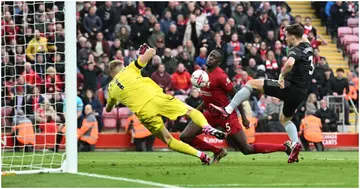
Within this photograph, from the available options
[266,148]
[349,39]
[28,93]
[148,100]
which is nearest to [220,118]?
[266,148]

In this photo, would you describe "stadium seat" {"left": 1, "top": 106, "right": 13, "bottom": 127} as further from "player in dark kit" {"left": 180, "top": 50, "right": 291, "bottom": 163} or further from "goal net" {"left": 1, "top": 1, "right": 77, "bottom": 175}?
"player in dark kit" {"left": 180, "top": 50, "right": 291, "bottom": 163}

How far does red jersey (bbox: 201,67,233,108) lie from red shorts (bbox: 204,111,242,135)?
0.67 ft

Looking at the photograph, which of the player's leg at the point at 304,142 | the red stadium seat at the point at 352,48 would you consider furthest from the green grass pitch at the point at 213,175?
the red stadium seat at the point at 352,48

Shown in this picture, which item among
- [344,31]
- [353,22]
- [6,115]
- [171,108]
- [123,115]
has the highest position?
[353,22]

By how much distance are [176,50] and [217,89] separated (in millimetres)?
10951

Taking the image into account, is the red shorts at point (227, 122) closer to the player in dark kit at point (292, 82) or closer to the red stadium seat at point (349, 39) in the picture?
the player in dark kit at point (292, 82)

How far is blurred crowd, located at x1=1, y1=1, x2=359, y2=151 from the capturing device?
75.4 feet

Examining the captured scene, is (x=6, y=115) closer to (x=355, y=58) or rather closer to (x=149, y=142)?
(x=149, y=142)

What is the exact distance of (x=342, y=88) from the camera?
25.5 m

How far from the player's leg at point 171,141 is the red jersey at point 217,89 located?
1.48m

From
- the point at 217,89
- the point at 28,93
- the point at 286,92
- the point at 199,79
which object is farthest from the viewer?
the point at 28,93

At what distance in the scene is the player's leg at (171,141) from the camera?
530 inches

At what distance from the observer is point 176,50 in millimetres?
25953

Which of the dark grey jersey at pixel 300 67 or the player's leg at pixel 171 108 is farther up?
the dark grey jersey at pixel 300 67
